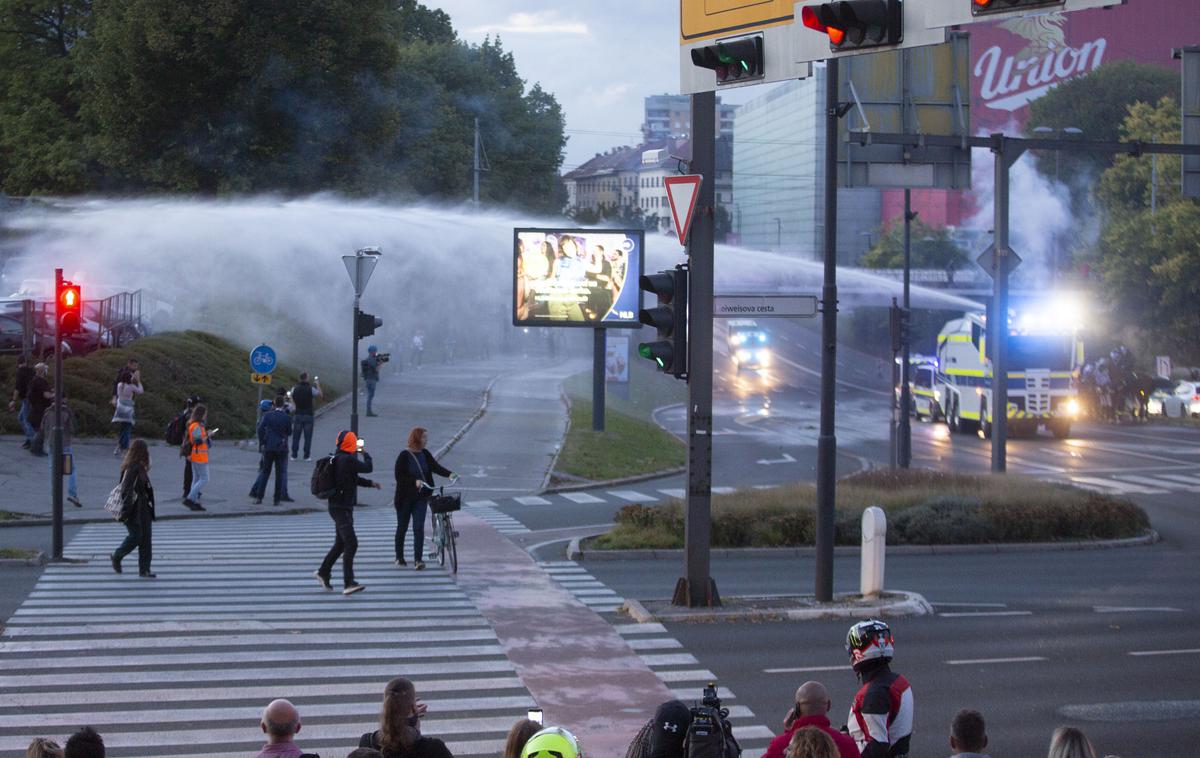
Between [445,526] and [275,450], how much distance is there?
26.1 feet

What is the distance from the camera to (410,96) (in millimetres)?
62750

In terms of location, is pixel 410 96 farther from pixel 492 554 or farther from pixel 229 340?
pixel 492 554

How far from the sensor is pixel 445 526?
674 inches

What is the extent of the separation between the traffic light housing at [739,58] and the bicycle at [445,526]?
7280 mm

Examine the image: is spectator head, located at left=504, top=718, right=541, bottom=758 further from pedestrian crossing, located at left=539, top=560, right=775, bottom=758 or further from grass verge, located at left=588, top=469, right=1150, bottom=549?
grass verge, located at left=588, top=469, right=1150, bottom=549

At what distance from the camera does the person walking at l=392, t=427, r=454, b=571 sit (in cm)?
1708

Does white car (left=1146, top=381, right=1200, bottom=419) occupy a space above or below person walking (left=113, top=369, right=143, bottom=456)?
below

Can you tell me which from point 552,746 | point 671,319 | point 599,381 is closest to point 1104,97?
point 599,381

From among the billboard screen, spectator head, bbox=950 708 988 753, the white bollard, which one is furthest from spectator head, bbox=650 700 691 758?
the billboard screen

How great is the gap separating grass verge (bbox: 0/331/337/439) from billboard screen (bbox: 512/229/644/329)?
26.7ft

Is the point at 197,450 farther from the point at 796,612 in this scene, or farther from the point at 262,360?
the point at 796,612

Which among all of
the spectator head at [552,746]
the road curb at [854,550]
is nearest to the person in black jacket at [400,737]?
the spectator head at [552,746]

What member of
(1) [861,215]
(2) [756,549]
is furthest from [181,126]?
(1) [861,215]

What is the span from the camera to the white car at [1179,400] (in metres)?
53.1
